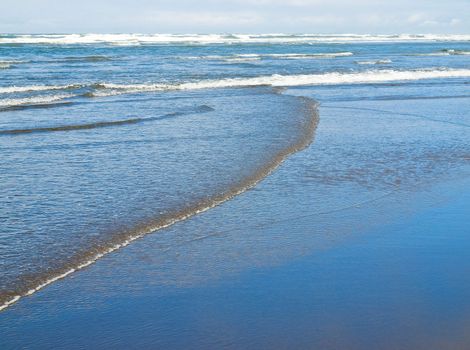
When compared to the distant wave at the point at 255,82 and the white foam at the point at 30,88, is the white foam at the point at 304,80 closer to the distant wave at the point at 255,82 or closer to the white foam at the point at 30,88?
the distant wave at the point at 255,82

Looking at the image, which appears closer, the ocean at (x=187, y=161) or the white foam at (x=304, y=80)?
the ocean at (x=187, y=161)

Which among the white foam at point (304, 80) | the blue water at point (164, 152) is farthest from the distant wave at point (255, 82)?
the blue water at point (164, 152)

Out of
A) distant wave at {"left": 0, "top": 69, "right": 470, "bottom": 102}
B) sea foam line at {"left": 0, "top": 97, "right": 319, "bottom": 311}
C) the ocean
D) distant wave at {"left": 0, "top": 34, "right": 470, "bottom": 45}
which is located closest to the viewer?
sea foam line at {"left": 0, "top": 97, "right": 319, "bottom": 311}

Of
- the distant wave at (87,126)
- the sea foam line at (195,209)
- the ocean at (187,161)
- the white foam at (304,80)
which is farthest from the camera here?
the white foam at (304,80)

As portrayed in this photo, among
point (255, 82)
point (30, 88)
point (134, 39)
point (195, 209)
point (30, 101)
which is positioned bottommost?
point (195, 209)

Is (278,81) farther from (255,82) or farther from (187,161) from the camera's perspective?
(187,161)

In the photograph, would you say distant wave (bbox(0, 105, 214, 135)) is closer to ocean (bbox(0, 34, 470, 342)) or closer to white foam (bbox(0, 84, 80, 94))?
ocean (bbox(0, 34, 470, 342))

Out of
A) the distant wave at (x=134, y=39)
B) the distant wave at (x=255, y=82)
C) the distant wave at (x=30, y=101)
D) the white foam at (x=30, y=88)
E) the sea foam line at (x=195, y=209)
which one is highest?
the distant wave at (x=134, y=39)

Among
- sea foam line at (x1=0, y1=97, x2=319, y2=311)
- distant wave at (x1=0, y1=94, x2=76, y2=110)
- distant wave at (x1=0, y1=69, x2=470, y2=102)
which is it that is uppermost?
distant wave at (x1=0, y1=69, x2=470, y2=102)

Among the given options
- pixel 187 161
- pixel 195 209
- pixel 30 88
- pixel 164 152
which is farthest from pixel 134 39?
pixel 195 209

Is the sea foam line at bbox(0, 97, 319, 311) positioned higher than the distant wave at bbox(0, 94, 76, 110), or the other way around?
the distant wave at bbox(0, 94, 76, 110)

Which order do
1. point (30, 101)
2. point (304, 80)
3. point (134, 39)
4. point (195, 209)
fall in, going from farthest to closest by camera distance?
point (134, 39) < point (304, 80) < point (30, 101) < point (195, 209)

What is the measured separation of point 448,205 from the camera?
768 centimetres

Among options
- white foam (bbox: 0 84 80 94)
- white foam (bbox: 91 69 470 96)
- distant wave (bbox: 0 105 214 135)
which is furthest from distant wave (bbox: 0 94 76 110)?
distant wave (bbox: 0 105 214 135)
